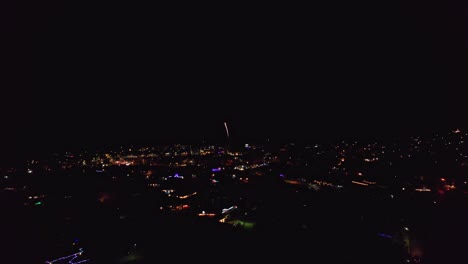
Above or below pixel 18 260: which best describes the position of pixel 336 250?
below

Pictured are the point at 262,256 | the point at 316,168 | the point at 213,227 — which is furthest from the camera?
the point at 316,168

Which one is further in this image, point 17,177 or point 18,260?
point 17,177

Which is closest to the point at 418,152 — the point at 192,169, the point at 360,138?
the point at 360,138

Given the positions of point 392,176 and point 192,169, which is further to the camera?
point 192,169

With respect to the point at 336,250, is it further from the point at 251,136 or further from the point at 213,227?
the point at 251,136

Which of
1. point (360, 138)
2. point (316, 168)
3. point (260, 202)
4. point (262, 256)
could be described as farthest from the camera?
point (360, 138)

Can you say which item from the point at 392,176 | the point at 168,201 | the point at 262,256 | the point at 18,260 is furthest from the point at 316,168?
the point at 18,260

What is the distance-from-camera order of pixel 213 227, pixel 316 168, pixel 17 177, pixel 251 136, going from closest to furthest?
pixel 213 227 → pixel 316 168 → pixel 17 177 → pixel 251 136

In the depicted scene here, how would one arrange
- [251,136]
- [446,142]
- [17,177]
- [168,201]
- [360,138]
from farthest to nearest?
[251,136] < [360,138] < [446,142] < [17,177] < [168,201]

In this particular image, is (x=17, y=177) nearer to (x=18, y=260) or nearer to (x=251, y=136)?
(x=18, y=260)
